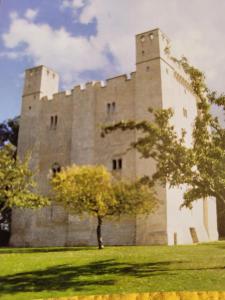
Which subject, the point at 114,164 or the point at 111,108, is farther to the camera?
the point at 111,108

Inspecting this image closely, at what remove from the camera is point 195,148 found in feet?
16.6

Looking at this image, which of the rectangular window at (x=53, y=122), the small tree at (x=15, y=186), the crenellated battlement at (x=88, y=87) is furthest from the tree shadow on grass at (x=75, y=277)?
the rectangular window at (x=53, y=122)

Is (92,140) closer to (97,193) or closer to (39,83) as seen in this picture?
(39,83)

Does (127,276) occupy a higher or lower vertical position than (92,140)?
lower

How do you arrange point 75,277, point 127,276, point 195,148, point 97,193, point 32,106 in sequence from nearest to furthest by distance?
point 127,276, point 75,277, point 195,148, point 97,193, point 32,106

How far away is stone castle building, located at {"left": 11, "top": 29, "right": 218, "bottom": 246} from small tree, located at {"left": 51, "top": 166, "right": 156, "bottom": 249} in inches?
14.9

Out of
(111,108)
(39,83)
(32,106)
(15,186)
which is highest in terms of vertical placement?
(39,83)

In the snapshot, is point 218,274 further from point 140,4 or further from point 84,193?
point 84,193

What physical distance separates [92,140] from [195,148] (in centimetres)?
751

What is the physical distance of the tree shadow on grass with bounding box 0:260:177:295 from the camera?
12.6 ft

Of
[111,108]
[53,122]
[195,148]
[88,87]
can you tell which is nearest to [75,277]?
[195,148]

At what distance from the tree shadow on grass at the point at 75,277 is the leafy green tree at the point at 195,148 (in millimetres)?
1179

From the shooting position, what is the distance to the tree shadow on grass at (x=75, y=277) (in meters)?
→ 3.85

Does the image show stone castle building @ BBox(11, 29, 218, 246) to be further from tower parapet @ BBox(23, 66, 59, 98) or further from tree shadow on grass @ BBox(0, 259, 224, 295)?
tree shadow on grass @ BBox(0, 259, 224, 295)
